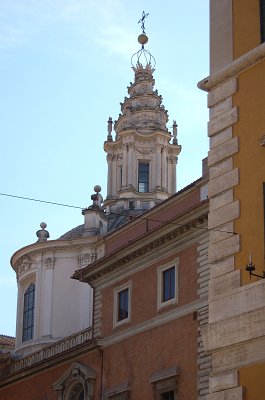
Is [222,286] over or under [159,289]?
under

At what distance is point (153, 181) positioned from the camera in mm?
54219

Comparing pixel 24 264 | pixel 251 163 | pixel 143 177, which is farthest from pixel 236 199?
pixel 143 177

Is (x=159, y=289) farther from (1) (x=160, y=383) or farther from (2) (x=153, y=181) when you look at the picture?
(2) (x=153, y=181)

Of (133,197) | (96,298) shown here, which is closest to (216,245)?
(96,298)

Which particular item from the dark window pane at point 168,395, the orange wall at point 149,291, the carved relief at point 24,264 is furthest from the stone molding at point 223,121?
the carved relief at point 24,264

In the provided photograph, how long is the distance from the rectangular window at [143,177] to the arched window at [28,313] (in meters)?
9.50

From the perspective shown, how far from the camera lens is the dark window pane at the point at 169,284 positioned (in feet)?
89.9

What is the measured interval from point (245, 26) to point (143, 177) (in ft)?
134

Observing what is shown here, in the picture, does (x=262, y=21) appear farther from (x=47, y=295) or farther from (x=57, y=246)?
(x=57, y=246)

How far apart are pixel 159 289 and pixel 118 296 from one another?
2707 mm

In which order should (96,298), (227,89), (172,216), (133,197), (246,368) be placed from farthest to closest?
(133,197), (96,298), (172,216), (227,89), (246,368)

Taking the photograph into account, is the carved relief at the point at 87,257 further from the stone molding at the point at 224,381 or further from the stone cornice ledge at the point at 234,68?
the stone molding at the point at 224,381

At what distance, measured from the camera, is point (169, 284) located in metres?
27.6

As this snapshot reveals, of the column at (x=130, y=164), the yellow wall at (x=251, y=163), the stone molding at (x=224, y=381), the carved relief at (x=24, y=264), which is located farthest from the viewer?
the column at (x=130, y=164)
